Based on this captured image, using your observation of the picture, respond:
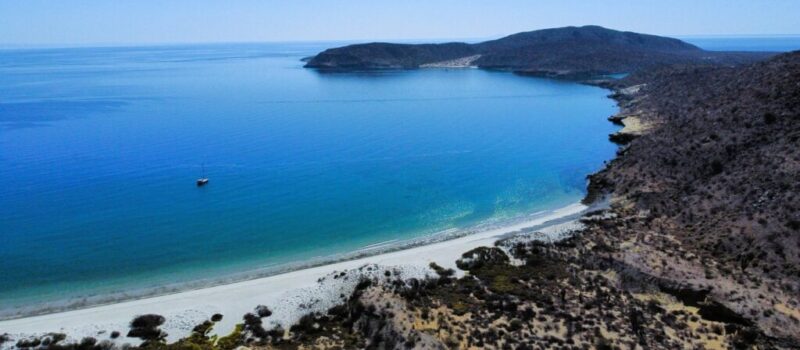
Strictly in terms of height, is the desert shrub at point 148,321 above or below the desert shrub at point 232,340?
above

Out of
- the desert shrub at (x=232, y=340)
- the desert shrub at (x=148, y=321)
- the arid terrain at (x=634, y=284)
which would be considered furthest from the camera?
the desert shrub at (x=148, y=321)

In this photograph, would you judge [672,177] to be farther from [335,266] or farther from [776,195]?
[335,266]

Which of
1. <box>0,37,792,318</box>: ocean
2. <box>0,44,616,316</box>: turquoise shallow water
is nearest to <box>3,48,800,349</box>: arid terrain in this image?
<box>0,37,792,318</box>: ocean

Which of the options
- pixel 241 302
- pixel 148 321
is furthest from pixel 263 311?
pixel 148 321

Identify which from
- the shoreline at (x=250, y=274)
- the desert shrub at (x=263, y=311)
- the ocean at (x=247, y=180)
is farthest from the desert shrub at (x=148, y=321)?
the desert shrub at (x=263, y=311)

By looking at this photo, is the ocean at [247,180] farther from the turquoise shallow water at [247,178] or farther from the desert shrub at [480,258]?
the desert shrub at [480,258]

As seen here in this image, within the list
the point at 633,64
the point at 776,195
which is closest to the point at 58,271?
the point at 776,195

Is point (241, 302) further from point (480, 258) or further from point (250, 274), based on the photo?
point (480, 258)
